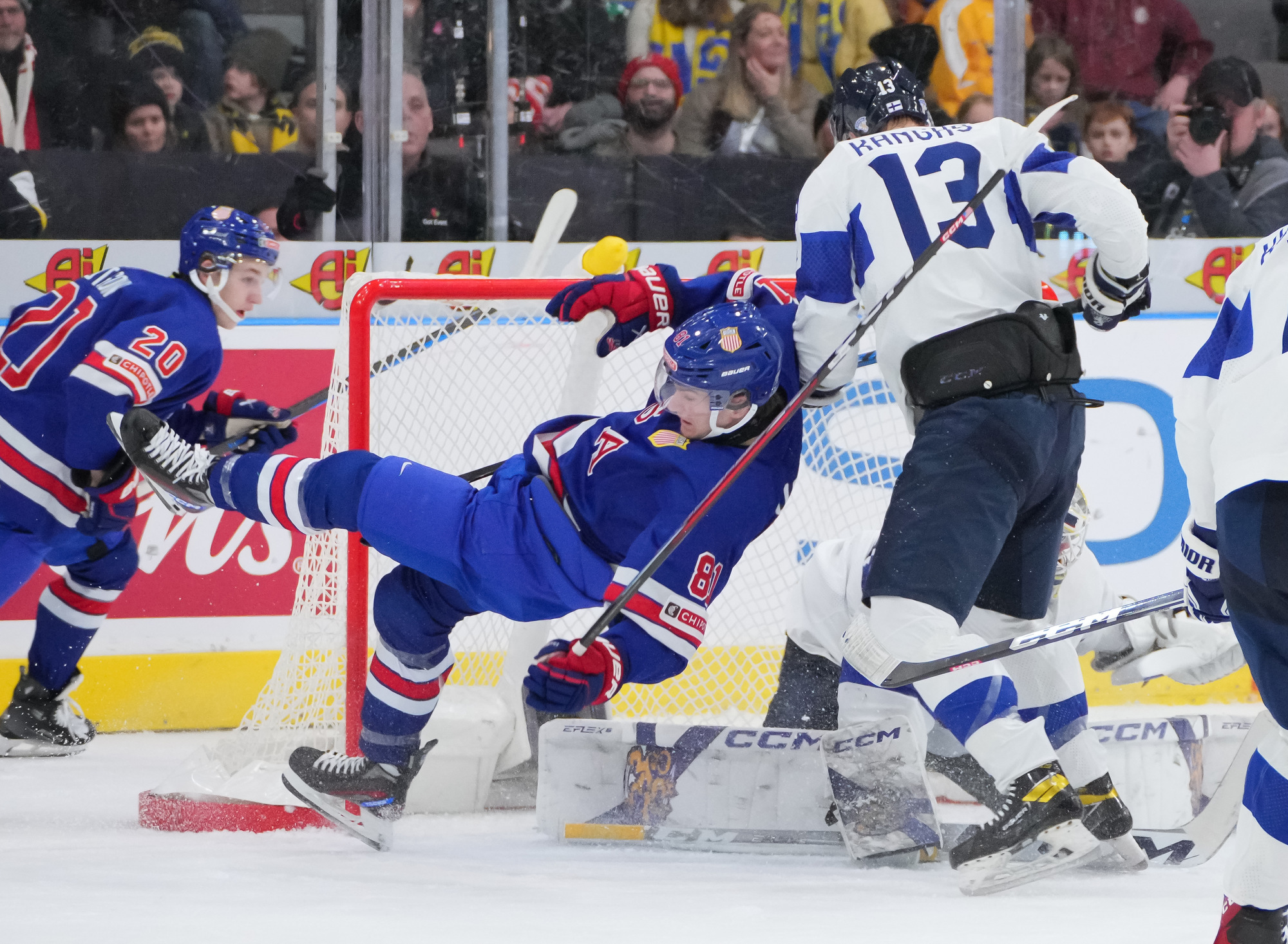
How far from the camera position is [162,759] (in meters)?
3.32

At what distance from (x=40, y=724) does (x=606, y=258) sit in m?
1.57

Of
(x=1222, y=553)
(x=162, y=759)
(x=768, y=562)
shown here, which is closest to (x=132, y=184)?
(x=162, y=759)

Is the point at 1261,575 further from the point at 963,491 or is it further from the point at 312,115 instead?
the point at 312,115

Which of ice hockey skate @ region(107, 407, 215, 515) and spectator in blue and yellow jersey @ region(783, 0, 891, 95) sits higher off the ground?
spectator in blue and yellow jersey @ region(783, 0, 891, 95)

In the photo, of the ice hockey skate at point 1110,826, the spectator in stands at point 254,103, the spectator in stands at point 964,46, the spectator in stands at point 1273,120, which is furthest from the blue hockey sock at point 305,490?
the spectator in stands at point 1273,120

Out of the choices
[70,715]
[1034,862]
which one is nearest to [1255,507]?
[1034,862]

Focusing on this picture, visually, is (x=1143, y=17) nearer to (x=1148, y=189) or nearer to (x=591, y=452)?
(x=1148, y=189)

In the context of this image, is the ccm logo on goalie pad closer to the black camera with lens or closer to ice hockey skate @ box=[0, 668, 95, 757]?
ice hockey skate @ box=[0, 668, 95, 757]

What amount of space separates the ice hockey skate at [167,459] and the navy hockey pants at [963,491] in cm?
A: 114

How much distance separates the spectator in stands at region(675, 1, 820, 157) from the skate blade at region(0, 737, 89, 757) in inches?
88.7

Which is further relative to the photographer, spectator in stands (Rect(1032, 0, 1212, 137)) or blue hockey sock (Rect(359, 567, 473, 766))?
spectator in stands (Rect(1032, 0, 1212, 137))

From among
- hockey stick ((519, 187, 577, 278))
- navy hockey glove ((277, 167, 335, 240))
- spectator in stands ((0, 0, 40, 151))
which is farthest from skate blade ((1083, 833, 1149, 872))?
spectator in stands ((0, 0, 40, 151))

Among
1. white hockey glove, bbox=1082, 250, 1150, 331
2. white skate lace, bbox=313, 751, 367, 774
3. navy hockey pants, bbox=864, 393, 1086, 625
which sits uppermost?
white hockey glove, bbox=1082, 250, 1150, 331

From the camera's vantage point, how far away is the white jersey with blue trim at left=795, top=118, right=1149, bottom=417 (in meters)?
2.38
